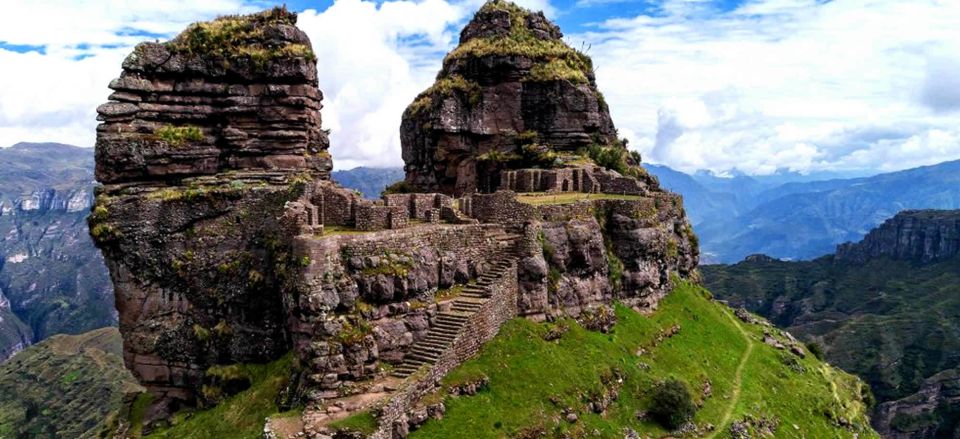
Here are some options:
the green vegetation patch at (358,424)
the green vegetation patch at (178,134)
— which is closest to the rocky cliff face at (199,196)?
the green vegetation patch at (178,134)

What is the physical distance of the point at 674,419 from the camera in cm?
3338

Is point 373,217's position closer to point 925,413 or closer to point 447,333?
point 447,333

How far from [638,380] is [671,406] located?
77.4 inches

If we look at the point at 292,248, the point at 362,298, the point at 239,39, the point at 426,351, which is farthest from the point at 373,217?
the point at 239,39

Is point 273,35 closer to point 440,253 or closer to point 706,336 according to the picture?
point 440,253

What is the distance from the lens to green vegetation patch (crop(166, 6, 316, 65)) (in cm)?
3912

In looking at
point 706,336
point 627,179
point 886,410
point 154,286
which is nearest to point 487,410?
point 154,286

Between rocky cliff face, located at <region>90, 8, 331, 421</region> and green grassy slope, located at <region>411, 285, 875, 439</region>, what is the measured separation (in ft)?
35.5

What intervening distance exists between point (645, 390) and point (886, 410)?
415 ft

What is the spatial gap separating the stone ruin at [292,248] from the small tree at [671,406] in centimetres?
588

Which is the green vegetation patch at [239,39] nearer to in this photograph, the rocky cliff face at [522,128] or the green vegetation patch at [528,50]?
the rocky cliff face at [522,128]

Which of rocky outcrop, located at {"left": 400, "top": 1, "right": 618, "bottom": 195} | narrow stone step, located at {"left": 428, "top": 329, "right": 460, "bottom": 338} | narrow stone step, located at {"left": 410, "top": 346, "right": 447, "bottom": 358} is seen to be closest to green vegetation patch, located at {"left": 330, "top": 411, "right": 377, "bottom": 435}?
narrow stone step, located at {"left": 410, "top": 346, "right": 447, "bottom": 358}

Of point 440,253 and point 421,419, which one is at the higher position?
point 440,253

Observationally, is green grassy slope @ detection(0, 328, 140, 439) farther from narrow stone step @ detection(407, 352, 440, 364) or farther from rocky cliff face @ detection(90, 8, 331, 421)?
narrow stone step @ detection(407, 352, 440, 364)
